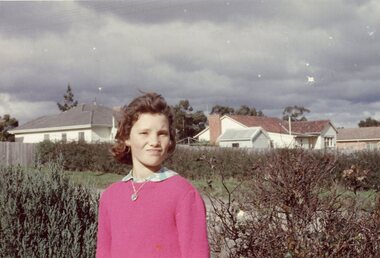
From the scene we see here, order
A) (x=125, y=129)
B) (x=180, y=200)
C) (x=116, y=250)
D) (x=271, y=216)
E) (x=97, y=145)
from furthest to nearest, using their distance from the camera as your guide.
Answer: (x=97, y=145) < (x=271, y=216) < (x=125, y=129) < (x=116, y=250) < (x=180, y=200)

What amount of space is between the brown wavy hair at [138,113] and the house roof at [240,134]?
4615 cm

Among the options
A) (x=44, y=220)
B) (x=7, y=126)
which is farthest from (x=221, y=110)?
(x=44, y=220)

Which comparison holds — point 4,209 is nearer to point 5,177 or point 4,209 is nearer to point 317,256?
point 5,177

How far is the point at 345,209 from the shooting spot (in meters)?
3.59

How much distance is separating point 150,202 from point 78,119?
44946 mm

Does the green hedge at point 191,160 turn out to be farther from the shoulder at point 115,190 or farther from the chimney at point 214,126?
the chimney at point 214,126

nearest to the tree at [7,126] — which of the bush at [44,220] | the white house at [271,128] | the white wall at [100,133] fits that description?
the white wall at [100,133]

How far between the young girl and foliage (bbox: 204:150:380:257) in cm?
119

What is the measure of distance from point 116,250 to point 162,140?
20.8 inches

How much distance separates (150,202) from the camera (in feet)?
7.04

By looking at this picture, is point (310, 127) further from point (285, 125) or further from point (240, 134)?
point (240, 134)

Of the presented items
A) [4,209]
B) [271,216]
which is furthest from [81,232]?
[271,216]

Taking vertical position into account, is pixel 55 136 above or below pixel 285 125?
below

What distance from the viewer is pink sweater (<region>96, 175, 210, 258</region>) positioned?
2053mm
